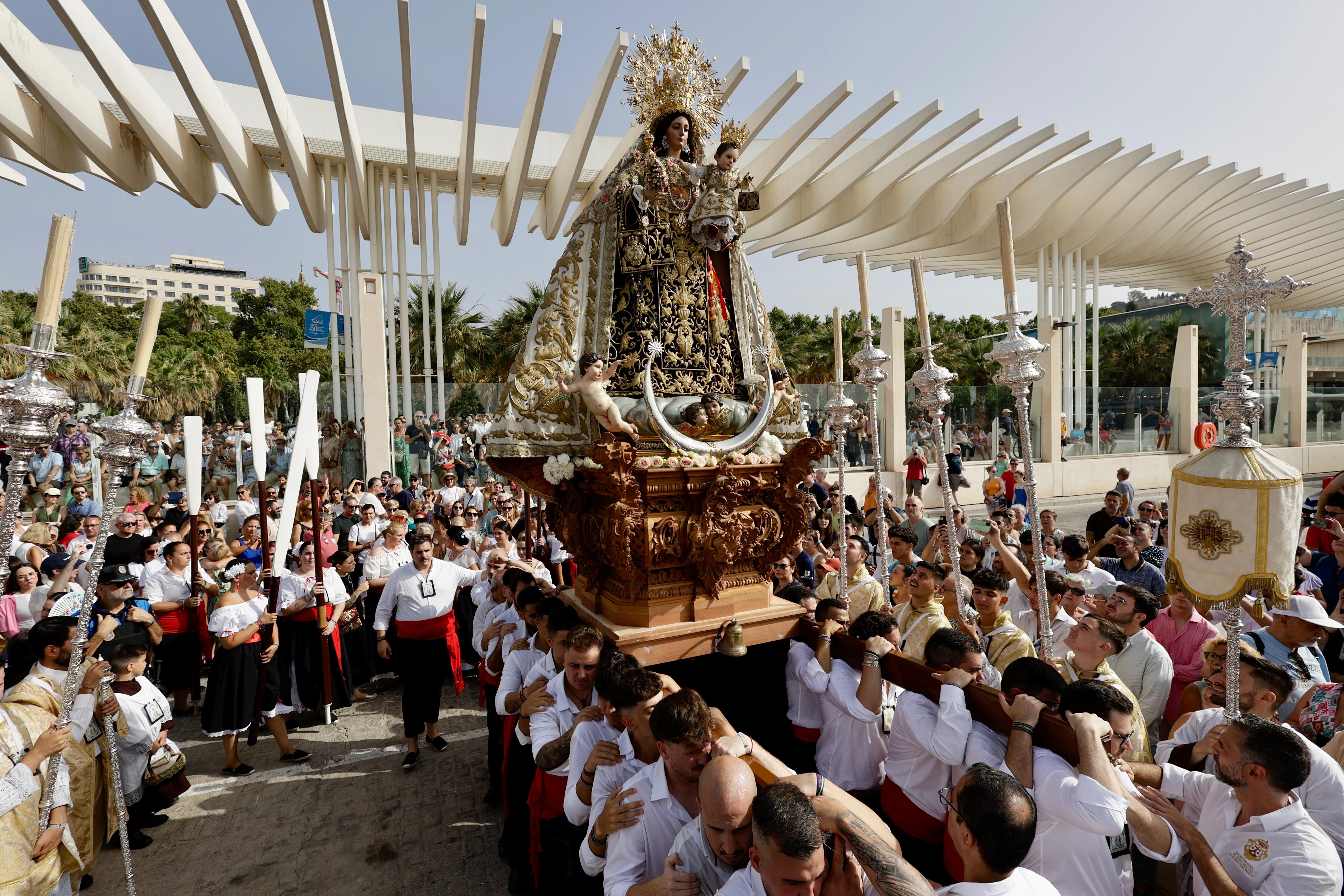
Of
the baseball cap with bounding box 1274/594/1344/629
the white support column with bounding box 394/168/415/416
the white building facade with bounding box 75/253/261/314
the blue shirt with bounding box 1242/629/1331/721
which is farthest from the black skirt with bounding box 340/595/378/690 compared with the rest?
the white building facade with bounding box 75/253/261/314

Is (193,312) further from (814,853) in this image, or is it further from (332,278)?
(814,853)

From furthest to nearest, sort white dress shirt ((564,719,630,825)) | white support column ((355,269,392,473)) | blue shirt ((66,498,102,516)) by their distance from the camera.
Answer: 1. white support column ((355,269,392,473))
2. blue shirt ((66,498,102,516))
3. white dress shirt ((564,719,630,825))

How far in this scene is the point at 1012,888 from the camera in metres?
2.34

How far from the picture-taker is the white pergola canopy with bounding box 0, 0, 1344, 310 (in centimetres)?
1127

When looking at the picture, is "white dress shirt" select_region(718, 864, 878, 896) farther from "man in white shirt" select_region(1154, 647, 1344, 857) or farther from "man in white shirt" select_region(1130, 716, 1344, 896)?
"man in white shirt" select_region(1154, 647, 1344, 857)

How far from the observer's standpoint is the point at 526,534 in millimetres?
7605

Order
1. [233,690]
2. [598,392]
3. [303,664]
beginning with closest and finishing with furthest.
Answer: [598,392], [233,690], [303,664]

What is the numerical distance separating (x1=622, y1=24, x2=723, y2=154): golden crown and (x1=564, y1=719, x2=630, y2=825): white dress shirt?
12.6ft

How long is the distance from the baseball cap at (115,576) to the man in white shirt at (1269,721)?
7.80m

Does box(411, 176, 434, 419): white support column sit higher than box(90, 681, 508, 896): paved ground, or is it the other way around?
box(411, 176, 434, 419): white support column

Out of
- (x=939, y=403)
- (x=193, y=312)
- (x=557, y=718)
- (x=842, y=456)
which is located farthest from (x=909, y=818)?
(x=193, y=312)

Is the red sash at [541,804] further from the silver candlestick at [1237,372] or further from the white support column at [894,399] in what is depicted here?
the white support column at [894,399]

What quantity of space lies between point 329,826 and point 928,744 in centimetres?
444

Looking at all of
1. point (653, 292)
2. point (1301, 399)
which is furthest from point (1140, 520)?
point (1301, 399)
